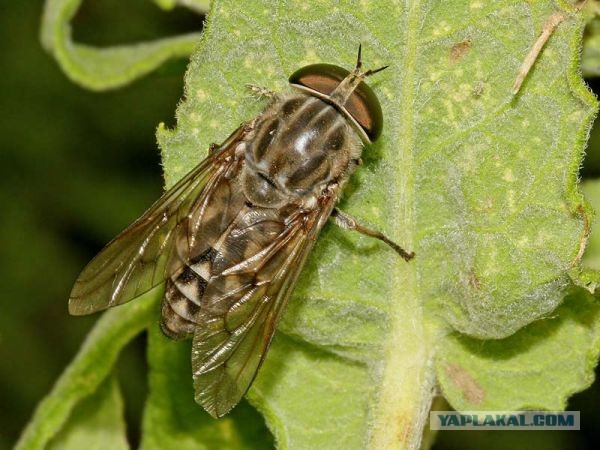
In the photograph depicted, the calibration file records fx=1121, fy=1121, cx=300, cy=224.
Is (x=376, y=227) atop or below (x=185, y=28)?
below

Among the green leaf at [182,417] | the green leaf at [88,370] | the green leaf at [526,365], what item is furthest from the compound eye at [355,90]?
the green leaf at [182,417]

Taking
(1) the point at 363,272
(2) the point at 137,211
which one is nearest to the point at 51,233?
(2) the point at 137,211

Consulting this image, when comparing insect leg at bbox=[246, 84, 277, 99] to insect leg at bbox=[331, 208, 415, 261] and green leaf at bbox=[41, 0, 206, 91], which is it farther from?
green leaf at bbox=[41, 0, 206, 91]

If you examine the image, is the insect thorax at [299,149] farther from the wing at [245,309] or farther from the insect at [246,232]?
the wing at [245,309]

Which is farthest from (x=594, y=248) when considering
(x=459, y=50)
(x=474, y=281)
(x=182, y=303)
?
(x=182, y=303)

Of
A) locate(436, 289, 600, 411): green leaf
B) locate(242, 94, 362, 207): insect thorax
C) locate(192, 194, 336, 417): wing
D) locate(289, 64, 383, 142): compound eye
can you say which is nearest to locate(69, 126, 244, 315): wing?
locate(242, 94, 362, 207): insect thorax

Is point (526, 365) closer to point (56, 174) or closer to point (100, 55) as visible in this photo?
point (100, 55)

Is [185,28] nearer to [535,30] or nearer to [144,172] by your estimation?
[144,172]
